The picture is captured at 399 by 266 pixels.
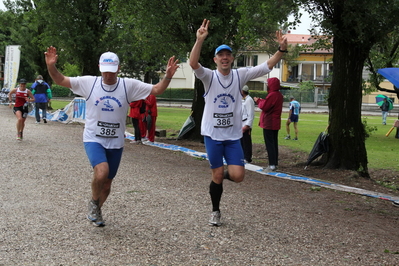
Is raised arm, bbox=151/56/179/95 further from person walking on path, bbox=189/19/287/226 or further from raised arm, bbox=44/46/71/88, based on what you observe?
raised arm, bbox=44/46/71/88

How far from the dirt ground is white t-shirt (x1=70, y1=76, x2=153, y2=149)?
6.06 meters

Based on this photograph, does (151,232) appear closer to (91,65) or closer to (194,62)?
(194,62)

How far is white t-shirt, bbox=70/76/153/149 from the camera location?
579 centimetres

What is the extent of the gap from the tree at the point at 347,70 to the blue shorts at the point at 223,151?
16.3 ft

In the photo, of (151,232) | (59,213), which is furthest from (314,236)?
(59,213)

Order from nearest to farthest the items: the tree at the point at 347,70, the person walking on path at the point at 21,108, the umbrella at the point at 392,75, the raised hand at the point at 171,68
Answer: the raised hand at the point at 171,68 → the umbrella at the point at 392,75 → the tree at the point at 347,70 → the person walking on path at the point at 21,108

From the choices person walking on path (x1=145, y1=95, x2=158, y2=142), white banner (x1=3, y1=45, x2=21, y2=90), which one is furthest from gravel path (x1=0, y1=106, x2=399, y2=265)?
white banner (x1=3, y1=45, x2=21, y2=90)

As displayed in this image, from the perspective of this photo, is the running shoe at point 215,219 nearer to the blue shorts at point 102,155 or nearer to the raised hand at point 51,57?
the blue shorts at point 102,155

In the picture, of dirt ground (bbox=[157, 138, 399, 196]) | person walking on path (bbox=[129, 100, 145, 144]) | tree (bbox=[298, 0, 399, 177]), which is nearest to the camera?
tree (bbox=[298, 0, 399, 177])

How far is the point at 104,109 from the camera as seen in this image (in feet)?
19.0

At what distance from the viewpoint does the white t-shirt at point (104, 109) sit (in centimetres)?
579

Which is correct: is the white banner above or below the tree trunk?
above

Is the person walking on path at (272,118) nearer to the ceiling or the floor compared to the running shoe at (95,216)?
nearer to the ceiling

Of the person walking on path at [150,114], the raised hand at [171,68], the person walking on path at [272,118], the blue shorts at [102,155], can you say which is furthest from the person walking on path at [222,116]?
the person walking on path at [150,114]
